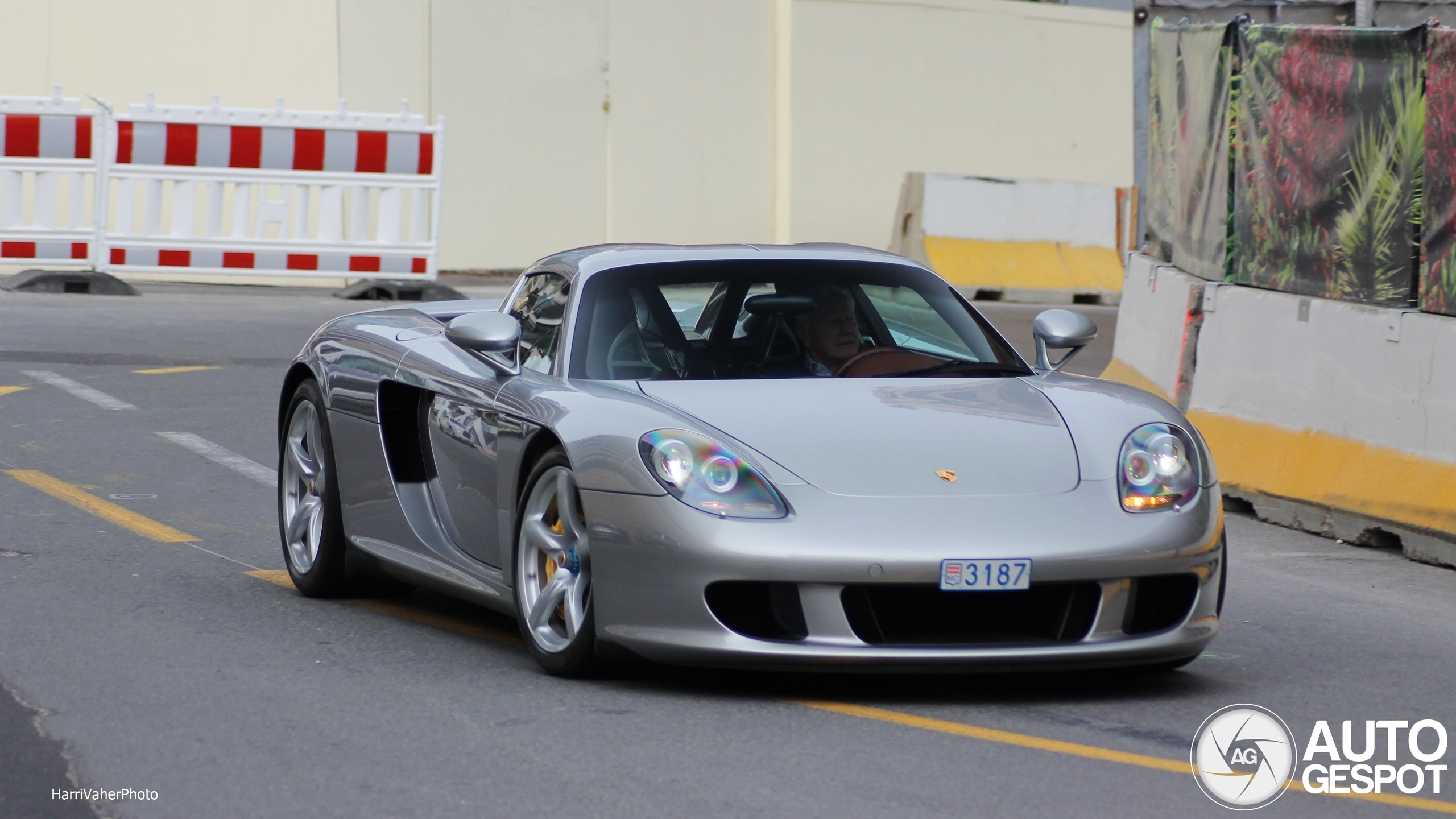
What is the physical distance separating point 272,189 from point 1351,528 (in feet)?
37.4

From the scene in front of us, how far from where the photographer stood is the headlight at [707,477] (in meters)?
4.79

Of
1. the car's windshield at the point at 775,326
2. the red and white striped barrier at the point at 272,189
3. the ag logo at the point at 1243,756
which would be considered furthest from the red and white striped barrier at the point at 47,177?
the ag logo at the point at 1243,756

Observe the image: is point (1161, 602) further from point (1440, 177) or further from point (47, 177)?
point (47, 177)

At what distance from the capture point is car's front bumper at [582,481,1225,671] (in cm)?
468

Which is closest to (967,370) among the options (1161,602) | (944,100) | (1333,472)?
(1161,602)

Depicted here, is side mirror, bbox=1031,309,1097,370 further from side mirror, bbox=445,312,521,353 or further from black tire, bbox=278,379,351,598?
black tire, bbox=278,379,351,598

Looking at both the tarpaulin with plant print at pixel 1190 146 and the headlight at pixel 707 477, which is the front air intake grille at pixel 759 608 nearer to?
the headlight at pixel 707 477

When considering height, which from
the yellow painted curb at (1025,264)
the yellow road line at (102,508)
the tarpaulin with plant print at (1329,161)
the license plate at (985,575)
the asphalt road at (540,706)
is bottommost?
the asphalt road at (540,706)

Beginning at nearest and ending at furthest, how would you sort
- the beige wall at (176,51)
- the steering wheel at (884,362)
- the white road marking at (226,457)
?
the steering wheel at (884,362) < the white road marking at (226,457) < the beige wall at (176,51)

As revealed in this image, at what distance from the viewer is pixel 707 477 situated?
4852mm

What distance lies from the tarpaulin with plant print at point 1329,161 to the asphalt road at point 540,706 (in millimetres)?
1329

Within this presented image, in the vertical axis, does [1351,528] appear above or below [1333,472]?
below

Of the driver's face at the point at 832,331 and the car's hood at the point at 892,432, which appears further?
the driver's face at the point at 832,331

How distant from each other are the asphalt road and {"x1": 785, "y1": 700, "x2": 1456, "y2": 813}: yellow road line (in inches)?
0.4
